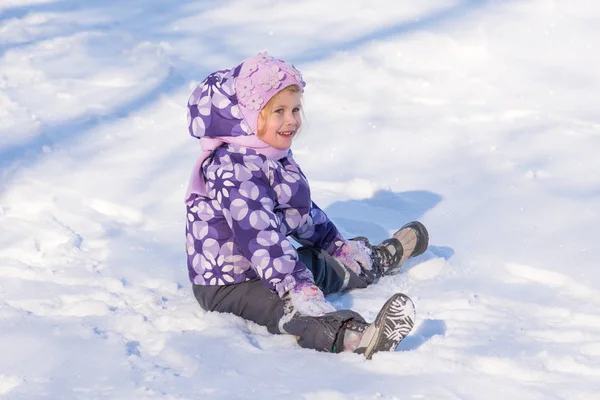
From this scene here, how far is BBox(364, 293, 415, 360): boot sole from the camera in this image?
288 cm

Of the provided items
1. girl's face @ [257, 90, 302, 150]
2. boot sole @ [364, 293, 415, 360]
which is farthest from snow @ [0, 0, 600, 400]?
girl's face @ [257, 90, 302, 150]

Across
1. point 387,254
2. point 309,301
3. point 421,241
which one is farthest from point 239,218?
point 421,241

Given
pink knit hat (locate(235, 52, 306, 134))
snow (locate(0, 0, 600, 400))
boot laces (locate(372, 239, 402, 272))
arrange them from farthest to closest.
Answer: boot laces (locate(372, 239, 402, 272)), pink knit hat (locate(235, 52, 306, 134)), snow (locate(0, 0, 600, 400))

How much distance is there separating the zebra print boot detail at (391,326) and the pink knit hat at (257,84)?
0.83 meters

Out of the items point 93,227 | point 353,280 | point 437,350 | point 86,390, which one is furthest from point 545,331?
point 93,227

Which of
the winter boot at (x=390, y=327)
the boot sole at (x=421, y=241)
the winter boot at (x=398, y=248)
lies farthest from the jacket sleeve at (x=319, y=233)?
the winter boot at (x=390, y=327)

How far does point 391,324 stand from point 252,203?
66 centimetres

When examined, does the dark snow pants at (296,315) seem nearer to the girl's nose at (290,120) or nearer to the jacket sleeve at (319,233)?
the jacket sleeve at (319,233)

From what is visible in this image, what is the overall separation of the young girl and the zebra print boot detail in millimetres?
221

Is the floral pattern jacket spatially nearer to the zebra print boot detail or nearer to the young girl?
the young girl

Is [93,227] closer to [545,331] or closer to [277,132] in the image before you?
[277,132]

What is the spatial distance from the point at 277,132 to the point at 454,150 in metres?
1.99

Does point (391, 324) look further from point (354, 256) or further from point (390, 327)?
point (354, 256)

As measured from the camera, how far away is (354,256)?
3670 mm
